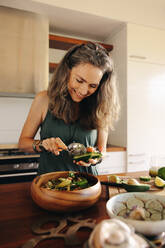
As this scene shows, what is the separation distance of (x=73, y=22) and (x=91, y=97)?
5.11 feet

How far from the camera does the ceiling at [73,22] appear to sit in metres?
2.29

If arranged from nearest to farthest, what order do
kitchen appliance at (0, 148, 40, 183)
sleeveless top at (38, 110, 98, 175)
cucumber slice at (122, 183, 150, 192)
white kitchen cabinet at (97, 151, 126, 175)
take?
cucumber slice at (122, 183, 150, 192) < sleeveless top at (38, 110, 98, 175) < kitchen appliance at (0, 148, 40, 183) < white kitchen cabinet at (97, 151, 126, 175)

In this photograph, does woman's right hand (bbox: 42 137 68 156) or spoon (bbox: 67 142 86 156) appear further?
spoon (bbox: 67 142 86 156)

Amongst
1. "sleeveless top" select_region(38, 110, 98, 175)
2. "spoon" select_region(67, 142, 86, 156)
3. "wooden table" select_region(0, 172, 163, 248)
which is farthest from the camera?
"sleeveless top" select_region(38, 110, 98, 175)

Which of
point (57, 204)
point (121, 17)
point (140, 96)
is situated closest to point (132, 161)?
point (140, 96)

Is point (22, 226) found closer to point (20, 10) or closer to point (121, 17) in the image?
point (20, 10)

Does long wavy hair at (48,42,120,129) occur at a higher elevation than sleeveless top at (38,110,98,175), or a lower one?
higher

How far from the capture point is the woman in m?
1.25

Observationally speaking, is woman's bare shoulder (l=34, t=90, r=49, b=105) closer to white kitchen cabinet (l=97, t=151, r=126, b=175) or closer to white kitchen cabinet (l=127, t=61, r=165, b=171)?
white kitchen cabinet (l=97, t=151, r=126, b=175)

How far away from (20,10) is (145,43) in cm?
163

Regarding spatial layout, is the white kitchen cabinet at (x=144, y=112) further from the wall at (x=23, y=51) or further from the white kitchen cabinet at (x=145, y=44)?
the wall at (x=23, y=51)

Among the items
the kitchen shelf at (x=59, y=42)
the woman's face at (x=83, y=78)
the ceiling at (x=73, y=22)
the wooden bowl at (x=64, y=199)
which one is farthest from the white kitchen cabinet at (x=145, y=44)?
the wooden bowl at (x=64, y=199)

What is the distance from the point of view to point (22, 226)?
0.57 m

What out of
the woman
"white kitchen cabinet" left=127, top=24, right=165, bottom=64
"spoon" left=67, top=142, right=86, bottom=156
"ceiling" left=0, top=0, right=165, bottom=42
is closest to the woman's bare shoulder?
the woman
